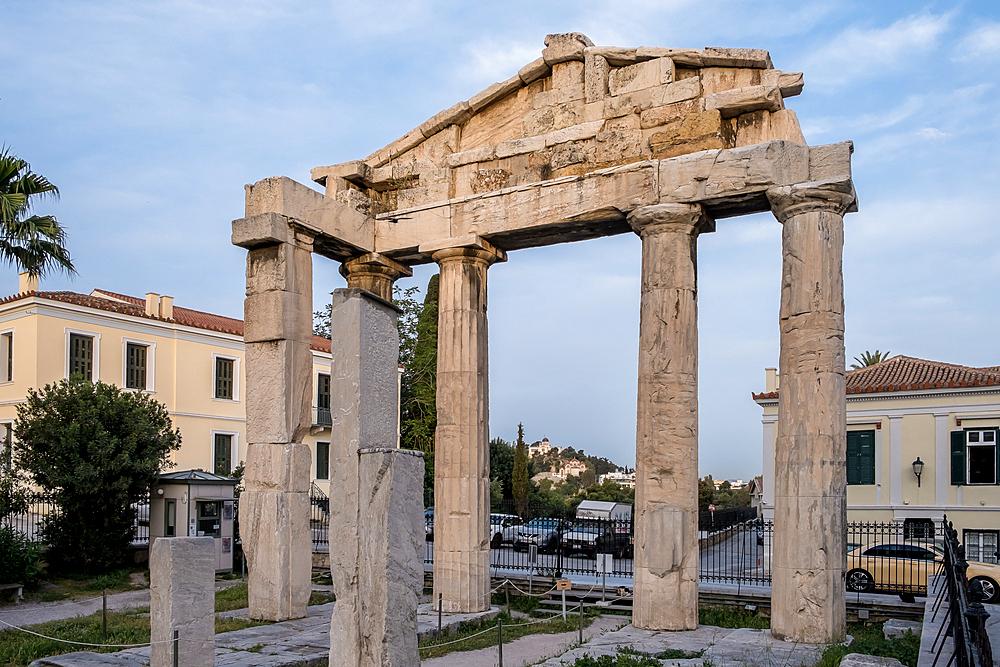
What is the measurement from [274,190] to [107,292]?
2116 cm

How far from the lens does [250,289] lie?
12.8 m

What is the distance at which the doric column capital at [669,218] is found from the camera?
443 inches

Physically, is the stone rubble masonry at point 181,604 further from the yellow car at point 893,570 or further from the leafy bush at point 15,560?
the yellow car at point 893,570

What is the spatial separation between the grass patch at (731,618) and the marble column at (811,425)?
89.0 inches

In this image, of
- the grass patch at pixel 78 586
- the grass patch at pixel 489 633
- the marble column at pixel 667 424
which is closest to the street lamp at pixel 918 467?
the grass patch at pixel 489 633

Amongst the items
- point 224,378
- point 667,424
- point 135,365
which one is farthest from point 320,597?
point 224,378

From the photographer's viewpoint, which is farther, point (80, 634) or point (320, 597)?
point (320, 597)

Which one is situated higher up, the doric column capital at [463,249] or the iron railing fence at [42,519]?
the doric column capital at [463,249]

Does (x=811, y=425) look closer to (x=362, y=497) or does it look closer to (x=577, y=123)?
(x=577, y=123)

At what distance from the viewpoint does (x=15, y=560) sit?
14.9m

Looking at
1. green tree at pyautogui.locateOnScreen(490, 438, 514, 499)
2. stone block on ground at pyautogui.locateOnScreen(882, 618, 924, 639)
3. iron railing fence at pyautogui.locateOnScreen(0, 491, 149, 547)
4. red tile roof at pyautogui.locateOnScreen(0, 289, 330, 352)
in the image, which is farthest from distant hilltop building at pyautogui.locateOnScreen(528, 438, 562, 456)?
stone block on ground at pyautogui.locateOnScreen(882, 618, 924, 639)

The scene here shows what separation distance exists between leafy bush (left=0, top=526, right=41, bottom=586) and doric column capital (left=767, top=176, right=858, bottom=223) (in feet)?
44.5

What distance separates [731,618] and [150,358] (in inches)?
788

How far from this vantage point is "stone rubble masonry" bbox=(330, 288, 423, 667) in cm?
652
